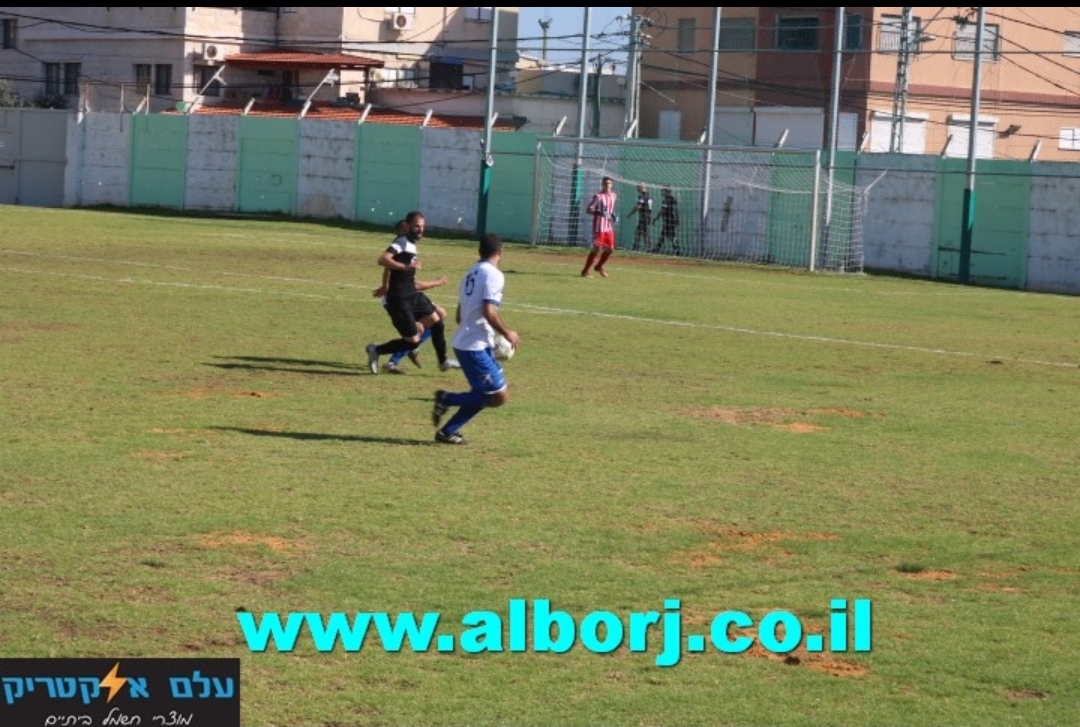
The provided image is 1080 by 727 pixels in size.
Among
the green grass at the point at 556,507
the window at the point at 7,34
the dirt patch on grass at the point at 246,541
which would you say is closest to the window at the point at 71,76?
the window at the point at 7,34

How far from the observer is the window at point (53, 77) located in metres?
71.9

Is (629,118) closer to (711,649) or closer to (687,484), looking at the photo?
(687,484)

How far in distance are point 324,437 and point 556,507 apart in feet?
10.5

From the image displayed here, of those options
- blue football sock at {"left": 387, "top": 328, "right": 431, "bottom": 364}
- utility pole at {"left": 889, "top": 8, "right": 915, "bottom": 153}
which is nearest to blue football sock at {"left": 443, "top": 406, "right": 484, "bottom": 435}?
blue football sock at {"left": 387, "top": 328, "right": 431, "bottom": 364}

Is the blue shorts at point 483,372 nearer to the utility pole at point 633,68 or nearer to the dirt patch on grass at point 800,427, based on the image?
the dirt patch on grass at point 800,427

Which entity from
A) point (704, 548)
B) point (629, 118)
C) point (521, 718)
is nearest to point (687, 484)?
point (704, 548)

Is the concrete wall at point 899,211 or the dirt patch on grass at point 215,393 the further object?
the concrete wall at point 899,211

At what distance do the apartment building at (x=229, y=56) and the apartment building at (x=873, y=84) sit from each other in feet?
49.9

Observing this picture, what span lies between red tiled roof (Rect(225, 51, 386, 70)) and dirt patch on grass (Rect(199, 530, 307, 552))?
58309 millimetres

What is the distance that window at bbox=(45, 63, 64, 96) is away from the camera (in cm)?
7188

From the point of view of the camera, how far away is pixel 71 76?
7150 cm

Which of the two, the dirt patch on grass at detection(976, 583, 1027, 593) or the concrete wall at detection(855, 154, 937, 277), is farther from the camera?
the concrete wall at detection(855, 154, 937, 277)

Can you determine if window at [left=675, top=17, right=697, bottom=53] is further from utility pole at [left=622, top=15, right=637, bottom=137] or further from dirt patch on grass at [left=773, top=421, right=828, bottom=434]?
dirt patch on grass at [left=773, top=421, right=828, bottom=434]

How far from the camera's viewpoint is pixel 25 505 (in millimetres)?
11055
